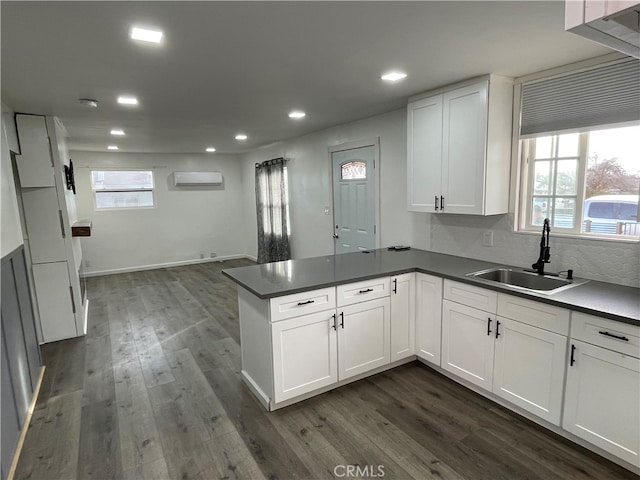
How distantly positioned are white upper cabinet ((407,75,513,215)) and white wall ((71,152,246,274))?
5.68 metres

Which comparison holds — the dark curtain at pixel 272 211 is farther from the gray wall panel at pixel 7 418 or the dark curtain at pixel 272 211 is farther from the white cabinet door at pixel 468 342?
the gray wall panel at pixel 7 418

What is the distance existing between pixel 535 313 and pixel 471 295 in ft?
1.44

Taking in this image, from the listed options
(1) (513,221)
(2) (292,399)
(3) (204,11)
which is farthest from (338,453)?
(3) (204,11)

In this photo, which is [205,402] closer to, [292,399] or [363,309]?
[292,399]

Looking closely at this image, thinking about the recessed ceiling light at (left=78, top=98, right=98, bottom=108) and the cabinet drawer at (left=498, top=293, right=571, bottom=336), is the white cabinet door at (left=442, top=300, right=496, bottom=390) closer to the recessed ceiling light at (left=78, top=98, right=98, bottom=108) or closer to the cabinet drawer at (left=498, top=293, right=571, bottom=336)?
the cabinet drawer at (left=498, top=293, right=571, bottom=336)

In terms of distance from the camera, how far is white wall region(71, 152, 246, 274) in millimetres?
6816

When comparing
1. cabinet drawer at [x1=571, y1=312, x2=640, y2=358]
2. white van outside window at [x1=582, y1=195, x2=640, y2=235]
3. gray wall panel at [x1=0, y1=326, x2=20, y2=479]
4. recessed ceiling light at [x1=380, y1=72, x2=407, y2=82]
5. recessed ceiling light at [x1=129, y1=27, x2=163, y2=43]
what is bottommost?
gray wall panel at [x1=0, y1=326, x2=20, y2=479]

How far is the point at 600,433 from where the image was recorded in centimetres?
194

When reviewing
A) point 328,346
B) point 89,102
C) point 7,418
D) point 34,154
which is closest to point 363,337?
point 328,346

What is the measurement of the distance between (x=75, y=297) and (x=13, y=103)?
2.01 metres

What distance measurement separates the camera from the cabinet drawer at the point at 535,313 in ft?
6.70

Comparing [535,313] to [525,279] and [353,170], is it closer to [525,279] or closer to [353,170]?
[525,279]

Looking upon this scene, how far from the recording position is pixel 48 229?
3.72 meters

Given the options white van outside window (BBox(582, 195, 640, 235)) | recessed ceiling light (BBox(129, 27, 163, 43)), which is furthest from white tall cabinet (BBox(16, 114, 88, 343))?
white van outside window (BBox(582, 195, 640, 235))
